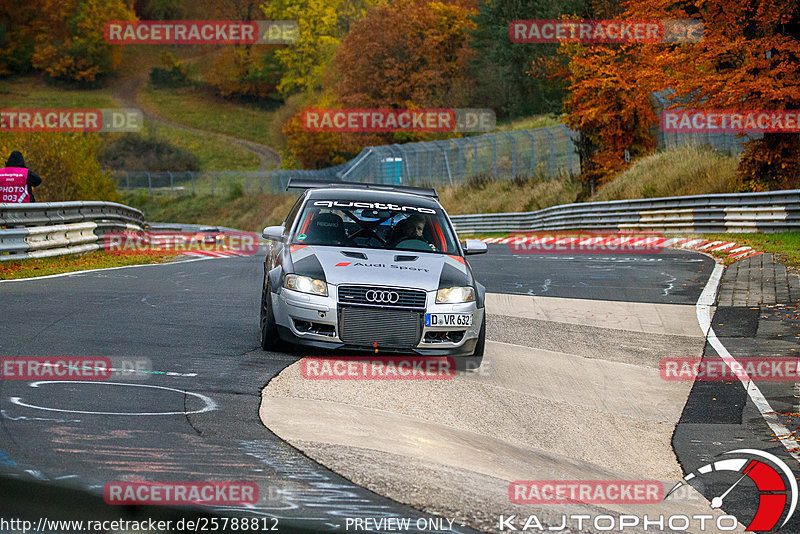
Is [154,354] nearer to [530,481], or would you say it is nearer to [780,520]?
[530,481]

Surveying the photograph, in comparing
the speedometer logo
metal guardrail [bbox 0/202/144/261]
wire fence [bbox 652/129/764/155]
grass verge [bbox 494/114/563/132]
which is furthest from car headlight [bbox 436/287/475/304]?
grass verge [bbox 494/114/563/132]

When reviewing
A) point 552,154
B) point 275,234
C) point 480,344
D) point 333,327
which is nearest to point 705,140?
point 552,154

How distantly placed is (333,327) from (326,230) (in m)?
1.61

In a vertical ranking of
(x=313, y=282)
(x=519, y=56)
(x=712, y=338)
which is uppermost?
(x=519, y=56)

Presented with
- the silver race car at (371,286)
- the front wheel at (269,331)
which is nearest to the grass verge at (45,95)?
the silver race car at (371,286)

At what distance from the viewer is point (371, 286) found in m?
8.75

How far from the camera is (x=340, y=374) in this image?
27.4 feet

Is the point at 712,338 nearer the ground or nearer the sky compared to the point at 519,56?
nearer the ground

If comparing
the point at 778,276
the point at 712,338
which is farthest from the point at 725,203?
the point at 712,338

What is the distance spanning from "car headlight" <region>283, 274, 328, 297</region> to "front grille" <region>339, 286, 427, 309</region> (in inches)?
6.7

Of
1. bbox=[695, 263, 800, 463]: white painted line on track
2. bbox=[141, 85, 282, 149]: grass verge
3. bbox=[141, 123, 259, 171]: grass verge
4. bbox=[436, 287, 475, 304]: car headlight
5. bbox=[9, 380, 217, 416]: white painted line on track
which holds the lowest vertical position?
bbox=[695, 263, 800, 463]: white painted line on track

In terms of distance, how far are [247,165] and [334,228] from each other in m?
94.1

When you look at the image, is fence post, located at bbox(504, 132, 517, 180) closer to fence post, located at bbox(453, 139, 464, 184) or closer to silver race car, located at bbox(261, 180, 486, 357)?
fence post, located at bbox(453, 139, 464, 184)

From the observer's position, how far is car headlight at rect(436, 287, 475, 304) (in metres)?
8.99
